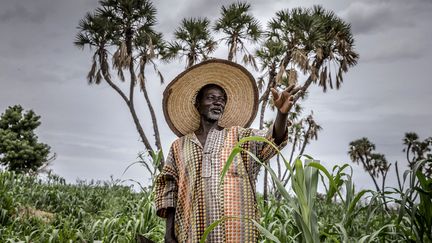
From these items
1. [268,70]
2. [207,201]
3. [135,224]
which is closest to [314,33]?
[268,70]

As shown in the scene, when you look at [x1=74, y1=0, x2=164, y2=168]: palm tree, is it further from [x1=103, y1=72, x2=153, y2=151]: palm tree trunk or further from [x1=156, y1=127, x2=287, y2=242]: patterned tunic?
[x1=156, y1=127, x2=287, y2=242]: patterned tunic

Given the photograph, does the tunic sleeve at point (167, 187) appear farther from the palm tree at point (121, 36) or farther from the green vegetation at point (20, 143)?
the green vegetation at point (20, 143)

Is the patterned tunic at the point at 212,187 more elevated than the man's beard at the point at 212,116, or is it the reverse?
the man's beard at the point at 212,116

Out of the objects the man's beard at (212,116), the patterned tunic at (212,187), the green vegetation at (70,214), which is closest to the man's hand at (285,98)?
the patterned tunic at (212,187)

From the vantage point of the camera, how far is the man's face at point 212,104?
287 centimetres

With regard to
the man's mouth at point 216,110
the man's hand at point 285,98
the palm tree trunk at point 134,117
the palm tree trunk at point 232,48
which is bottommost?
the man's hand at point 285,98

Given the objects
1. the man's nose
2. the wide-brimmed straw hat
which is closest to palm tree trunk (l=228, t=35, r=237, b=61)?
the wide-brimmed straw hat

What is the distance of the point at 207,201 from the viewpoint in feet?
8.45

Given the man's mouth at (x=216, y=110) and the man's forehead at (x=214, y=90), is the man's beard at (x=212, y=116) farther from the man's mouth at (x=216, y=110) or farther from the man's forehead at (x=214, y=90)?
the man's forehead at (x=214, y=90)

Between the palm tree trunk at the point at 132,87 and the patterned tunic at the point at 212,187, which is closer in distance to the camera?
the patterned tunic at the point at 212,187

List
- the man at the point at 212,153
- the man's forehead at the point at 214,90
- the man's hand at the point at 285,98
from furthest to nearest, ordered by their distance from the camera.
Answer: the man's forehead at the point at 214,90 < the man at the point at 212,153 < the man's hand at the point at 285,98

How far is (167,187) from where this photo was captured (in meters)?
2.88

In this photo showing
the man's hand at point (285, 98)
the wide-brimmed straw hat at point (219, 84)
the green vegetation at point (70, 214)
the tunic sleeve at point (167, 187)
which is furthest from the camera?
the green vegetation at point (70, 214)

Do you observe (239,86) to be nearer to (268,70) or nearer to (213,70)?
(213,70)
